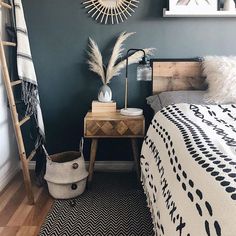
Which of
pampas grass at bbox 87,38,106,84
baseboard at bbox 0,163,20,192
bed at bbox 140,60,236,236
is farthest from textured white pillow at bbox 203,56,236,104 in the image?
baseboard at bbox 0,163,20,192

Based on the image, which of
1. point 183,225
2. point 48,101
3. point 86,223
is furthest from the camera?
point 48,101

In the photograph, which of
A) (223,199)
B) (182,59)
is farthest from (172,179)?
(182,59)

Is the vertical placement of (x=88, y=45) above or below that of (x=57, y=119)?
above

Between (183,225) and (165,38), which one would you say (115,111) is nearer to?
(165,38)

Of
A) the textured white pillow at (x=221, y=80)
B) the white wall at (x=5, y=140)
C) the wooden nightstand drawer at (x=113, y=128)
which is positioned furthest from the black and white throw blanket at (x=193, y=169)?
the white wall at (x=5, y=140)

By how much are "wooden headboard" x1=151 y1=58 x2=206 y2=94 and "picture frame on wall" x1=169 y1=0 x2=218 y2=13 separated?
16.3 inches

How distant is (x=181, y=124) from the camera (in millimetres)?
1762

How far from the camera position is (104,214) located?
7.16 feet

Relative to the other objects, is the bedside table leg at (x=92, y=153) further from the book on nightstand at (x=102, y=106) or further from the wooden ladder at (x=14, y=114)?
the wooden ladder at (x=14, y=114)

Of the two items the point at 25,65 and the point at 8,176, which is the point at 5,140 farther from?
the point at 25,65

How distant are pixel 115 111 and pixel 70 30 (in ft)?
2.68

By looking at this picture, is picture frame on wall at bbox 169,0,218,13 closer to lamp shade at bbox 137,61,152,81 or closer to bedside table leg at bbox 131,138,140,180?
lamp shade at bbox 137,61,152,81

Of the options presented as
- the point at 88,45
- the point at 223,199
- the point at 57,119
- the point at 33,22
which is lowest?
the point at 57,119

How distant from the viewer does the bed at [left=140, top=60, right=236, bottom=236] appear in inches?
36.9
